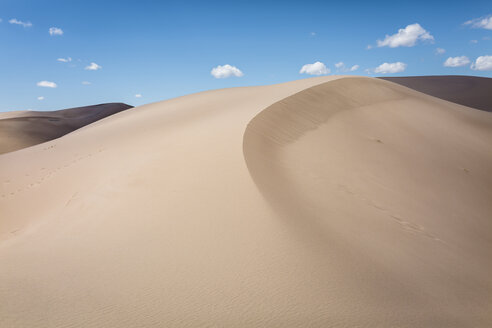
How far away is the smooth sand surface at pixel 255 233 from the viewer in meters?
2.69

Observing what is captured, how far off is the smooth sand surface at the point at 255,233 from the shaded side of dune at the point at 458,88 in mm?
35998

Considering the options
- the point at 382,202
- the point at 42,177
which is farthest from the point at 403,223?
the point at 42,177

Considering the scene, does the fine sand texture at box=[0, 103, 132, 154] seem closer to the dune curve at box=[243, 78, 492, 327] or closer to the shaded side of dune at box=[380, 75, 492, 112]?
the dune curve at box=[243, 78, 492, 327]

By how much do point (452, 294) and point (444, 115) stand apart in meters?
9.99

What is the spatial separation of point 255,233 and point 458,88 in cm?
4874

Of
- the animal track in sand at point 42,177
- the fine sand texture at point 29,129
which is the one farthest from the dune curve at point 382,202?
the fine sand texture at point 29,129

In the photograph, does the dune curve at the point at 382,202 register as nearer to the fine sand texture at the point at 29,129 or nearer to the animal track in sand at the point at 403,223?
the animal track in sand at the point at 403,223

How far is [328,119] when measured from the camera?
338 inches

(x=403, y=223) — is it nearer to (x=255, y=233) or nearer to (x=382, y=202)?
(x=382, y=202)

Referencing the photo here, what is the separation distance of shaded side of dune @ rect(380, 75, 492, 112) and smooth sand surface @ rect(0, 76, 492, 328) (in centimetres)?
3600

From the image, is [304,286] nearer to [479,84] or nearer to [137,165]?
[137,165]

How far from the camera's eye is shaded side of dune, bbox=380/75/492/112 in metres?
37.8

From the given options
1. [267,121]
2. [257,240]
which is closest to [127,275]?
[257,240]

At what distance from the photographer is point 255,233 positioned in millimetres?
3660
